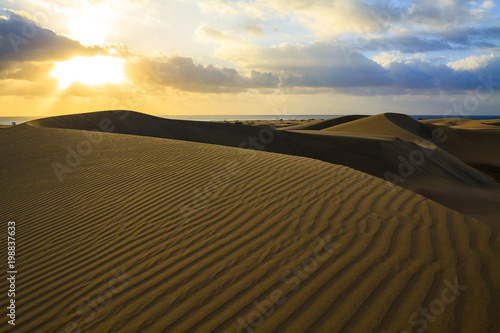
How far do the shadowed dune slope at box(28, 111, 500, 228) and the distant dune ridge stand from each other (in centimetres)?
615

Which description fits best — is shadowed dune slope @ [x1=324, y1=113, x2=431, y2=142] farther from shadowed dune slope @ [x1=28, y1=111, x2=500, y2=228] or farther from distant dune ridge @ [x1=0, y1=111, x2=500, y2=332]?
distant dune ridge @ [x1=0, y1=111, x2=500, y2=332]

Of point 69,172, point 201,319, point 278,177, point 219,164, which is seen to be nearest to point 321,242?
point 201,319

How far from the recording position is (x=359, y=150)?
Result: 1669cm

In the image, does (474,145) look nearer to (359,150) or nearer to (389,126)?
(389,126)

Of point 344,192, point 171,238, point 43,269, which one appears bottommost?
point 43,269

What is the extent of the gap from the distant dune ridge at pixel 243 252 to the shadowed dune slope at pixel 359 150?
615cm

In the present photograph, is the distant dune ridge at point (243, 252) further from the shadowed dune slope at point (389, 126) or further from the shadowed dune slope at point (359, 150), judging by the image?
the shadowed dune slope at point (389, 126)

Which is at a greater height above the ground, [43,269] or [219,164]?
[219,164]

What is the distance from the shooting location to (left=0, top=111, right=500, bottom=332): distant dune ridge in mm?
2463

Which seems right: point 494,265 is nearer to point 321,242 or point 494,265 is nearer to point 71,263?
point 321,242

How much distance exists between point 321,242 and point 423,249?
3.48 feet

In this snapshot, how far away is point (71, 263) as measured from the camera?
3523 mm

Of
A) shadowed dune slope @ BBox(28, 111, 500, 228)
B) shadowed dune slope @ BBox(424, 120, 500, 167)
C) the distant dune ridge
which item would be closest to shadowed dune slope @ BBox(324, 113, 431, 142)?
shadowed dune slope @ BBox(28, 111, 500, 228)

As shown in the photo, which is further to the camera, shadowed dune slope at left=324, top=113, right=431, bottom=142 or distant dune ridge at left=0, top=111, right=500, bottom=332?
shadowed dune slope at left=324, top=113, right=431, bottom=142
